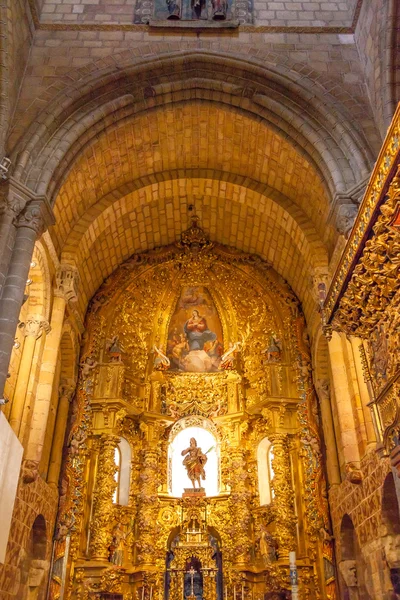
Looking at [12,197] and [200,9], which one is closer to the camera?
[12,197]

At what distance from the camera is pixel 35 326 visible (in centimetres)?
1089

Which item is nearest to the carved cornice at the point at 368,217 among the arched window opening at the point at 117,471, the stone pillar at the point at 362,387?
the stone pillar at the point at 362,387

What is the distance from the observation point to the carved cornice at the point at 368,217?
5.12 metres

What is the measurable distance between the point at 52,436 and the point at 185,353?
4.58 meters

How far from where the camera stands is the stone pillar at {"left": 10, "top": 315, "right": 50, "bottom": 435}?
33.2 feet

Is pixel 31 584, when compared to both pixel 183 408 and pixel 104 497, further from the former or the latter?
pixel 183 408

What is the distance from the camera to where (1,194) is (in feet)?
30.5

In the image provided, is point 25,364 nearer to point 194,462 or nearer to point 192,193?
point 194,462

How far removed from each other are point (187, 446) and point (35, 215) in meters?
8.02

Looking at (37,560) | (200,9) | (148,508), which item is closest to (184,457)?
(148,508)

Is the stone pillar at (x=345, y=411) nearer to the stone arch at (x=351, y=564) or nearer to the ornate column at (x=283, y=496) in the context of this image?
the stone arch at (x=351, y=564)

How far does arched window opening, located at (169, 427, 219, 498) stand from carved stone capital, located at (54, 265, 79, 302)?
17.0 feet

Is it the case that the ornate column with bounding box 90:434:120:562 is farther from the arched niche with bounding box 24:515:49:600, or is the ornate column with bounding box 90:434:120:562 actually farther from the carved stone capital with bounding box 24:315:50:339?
the carved stone capital with bounding box 24:315:50:339

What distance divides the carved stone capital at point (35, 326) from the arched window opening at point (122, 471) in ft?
14.6
